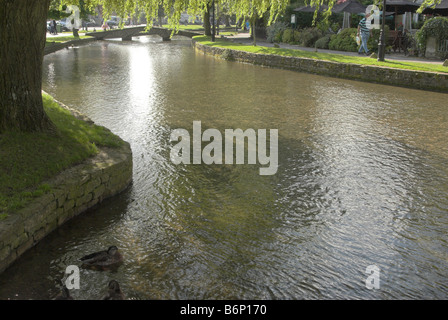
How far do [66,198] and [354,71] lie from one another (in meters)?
16.9

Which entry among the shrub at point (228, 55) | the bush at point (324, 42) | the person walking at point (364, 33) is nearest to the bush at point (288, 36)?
the bush at point (324, 42)

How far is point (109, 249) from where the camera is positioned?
233 inches

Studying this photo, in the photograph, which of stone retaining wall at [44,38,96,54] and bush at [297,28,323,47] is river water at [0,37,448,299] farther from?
stone retaining wall at [44,38,96,54]

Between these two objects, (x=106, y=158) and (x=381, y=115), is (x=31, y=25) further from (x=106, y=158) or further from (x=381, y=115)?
(x=381, y=115)

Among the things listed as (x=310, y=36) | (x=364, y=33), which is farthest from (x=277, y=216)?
(x=310, y=36)

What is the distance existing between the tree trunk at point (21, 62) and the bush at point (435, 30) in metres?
20.6

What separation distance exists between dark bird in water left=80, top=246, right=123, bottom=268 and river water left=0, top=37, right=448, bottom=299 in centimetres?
11

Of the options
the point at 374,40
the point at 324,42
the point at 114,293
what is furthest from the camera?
the point at 324,42

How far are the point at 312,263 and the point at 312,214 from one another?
152 cm

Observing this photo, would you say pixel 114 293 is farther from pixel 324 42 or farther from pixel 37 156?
pixel 324 42

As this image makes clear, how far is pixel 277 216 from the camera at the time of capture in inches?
291

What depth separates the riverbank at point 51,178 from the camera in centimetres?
598

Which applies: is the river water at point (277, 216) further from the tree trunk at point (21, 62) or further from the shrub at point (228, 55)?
the shrub at point (228, 55)

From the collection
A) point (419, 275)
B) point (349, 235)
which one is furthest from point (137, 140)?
point (419, 275)
